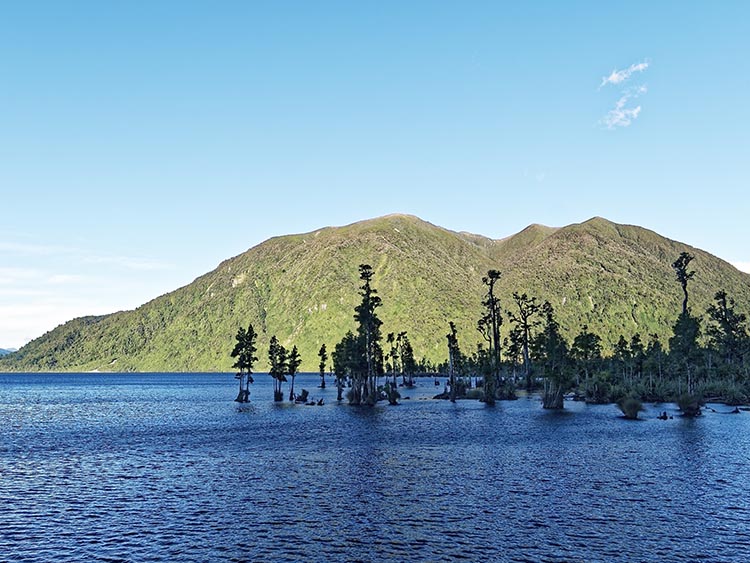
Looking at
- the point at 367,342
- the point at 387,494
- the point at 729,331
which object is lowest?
the point at 387,494

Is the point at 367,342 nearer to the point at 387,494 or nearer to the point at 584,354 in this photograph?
the point at 584,354

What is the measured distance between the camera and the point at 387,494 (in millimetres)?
39688

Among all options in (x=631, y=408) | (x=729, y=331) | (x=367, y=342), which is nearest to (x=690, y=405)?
(x=631, y=408)

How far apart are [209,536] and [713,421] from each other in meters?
69.0

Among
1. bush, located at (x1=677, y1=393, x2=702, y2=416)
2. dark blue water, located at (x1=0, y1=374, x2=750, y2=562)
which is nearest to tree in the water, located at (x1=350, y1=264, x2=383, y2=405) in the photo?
dark blue water, located at (x1=0, y1=374, x2=750, y2=562)

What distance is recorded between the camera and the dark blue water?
28.6m

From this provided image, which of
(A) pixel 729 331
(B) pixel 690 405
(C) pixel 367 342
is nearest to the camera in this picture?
(B) pixel 690 405

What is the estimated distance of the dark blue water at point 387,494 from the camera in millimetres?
28625

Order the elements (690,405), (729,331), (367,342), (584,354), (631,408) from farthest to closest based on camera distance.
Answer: (584,354) → (729,331) → (367,342) → (690,405) → (631,408)

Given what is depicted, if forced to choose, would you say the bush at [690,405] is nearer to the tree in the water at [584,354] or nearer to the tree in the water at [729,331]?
the tree in the water at [584,354]

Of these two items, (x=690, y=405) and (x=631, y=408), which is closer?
(x=631, y=408)

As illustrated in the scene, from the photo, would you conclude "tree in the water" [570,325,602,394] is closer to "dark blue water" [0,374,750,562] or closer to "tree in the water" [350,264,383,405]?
"tree in the water" [350,264,383,405]

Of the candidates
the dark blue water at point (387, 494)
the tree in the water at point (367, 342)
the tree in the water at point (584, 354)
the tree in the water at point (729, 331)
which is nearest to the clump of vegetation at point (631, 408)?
the dark blue water at point (387, 494)

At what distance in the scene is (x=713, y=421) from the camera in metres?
76.6
